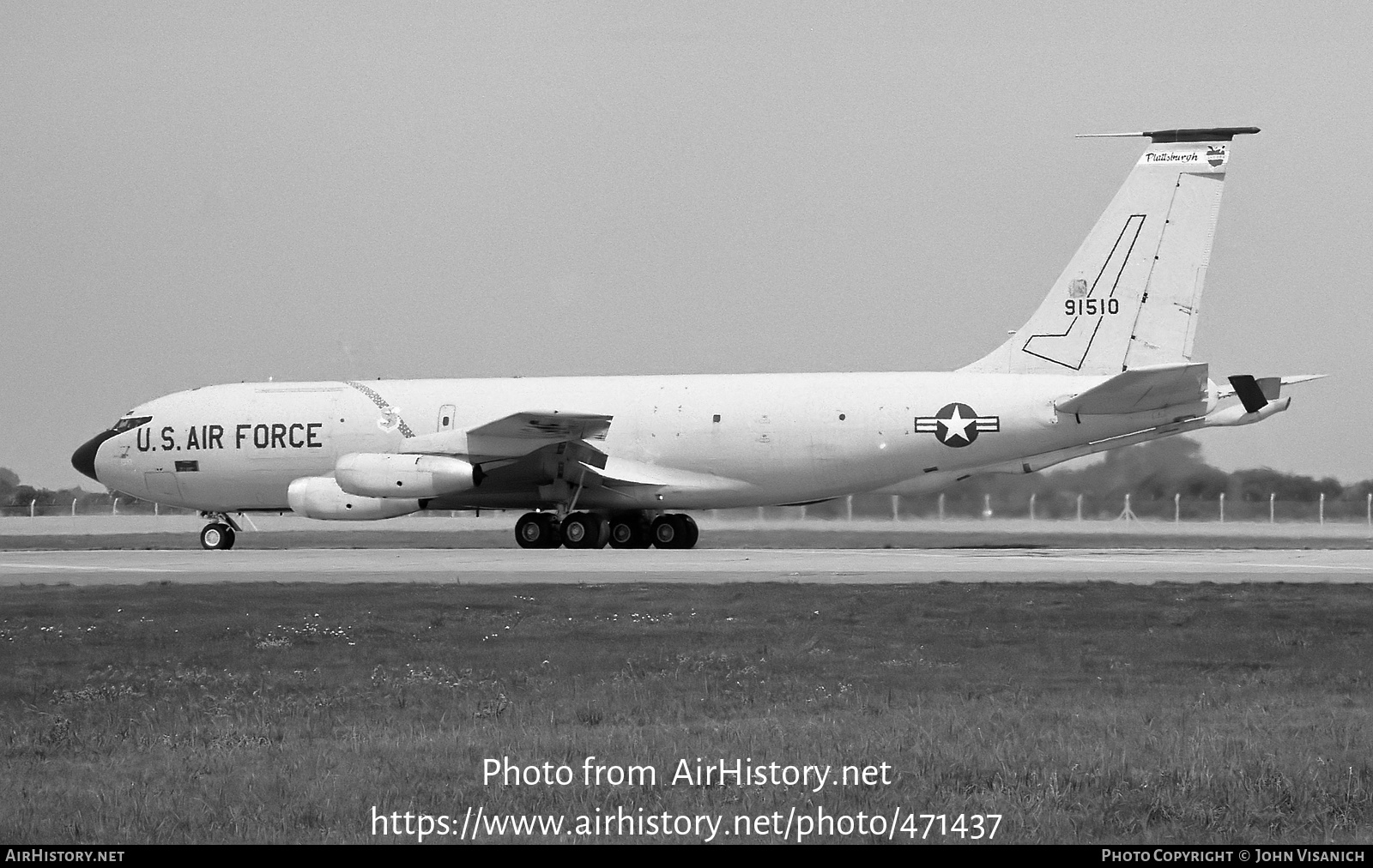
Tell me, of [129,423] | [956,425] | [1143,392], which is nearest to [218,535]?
[129,423]

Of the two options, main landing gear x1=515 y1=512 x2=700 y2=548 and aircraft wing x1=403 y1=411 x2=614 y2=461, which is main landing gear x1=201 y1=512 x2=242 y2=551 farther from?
main landing gear x1=515 y1=512 x2=700 y2=548

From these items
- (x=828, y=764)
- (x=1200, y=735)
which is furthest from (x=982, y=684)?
(x=828, y=764)

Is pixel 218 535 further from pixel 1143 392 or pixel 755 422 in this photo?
pixel 1143 392

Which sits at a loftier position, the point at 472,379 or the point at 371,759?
the point at 472,379

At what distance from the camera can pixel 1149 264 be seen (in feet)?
100

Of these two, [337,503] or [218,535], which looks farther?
[218,535]

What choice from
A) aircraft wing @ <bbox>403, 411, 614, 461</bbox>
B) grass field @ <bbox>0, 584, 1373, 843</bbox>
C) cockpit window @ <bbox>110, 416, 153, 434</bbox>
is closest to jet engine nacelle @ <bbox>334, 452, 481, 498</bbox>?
aircraft wing @ <bbox>403, 411, 614, 461</bbox>

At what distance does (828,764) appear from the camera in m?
8.12

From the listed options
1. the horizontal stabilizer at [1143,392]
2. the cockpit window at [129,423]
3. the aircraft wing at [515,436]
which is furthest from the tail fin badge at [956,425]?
the cockpit window at [129,423]

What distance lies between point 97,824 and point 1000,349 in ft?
86.8

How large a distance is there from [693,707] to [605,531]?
22679mm

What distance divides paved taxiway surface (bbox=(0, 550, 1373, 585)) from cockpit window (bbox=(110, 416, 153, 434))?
6.11 m
